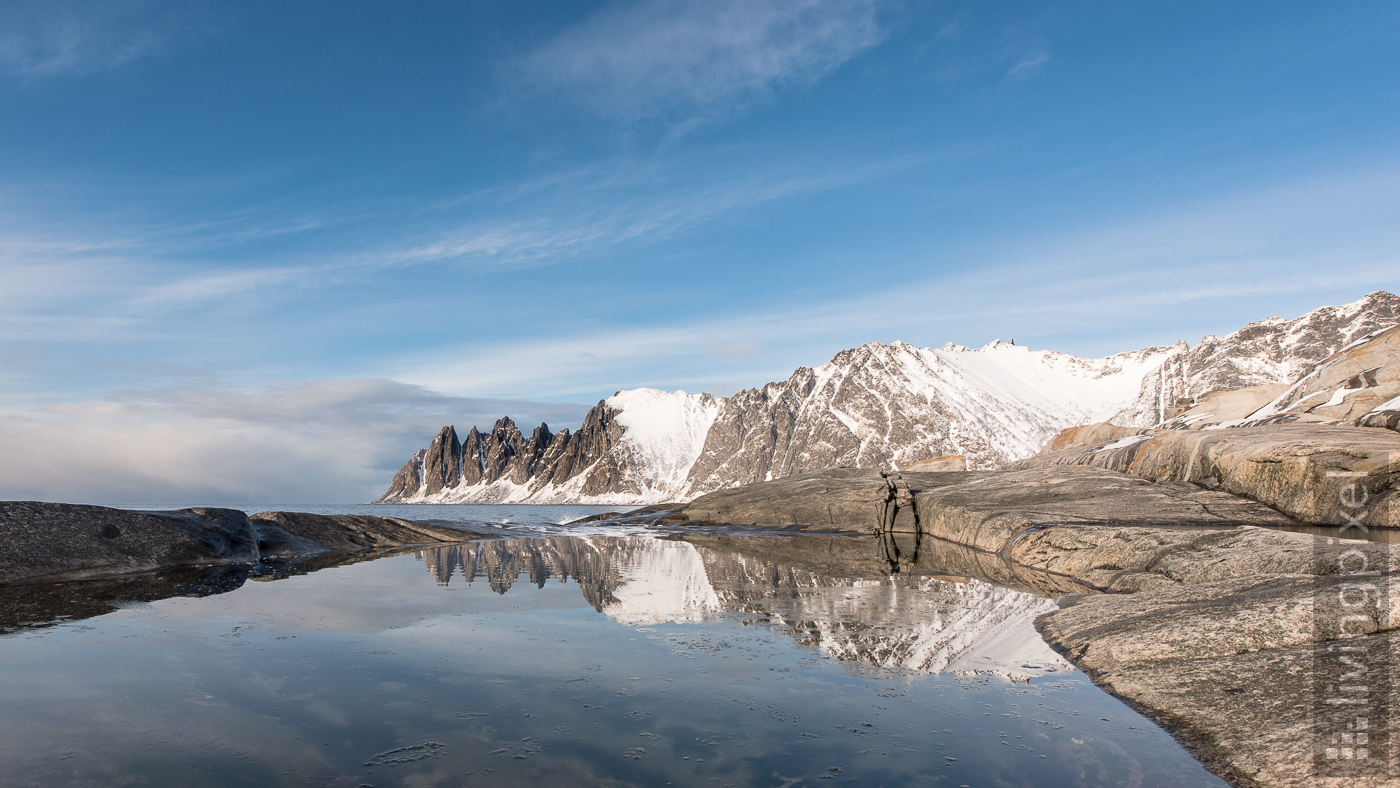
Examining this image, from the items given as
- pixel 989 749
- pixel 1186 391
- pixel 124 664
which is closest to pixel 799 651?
pixel 989 749

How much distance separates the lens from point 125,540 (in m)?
19.4

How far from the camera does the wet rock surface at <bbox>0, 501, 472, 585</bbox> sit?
682 inches

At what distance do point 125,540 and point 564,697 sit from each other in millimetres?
18029

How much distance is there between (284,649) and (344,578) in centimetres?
935

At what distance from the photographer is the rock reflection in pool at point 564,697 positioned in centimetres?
648

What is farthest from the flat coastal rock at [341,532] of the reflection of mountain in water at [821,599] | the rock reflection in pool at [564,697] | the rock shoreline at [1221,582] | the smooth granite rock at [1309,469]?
the smooth granite rock at [1309,469]

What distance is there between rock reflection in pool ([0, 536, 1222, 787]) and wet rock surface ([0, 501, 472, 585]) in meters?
5.55

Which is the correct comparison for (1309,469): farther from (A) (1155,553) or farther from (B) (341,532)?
(B) (341,532)

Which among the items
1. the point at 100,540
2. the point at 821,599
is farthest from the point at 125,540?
the point at 821,599

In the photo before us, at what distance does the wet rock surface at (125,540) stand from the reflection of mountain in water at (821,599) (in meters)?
5.60

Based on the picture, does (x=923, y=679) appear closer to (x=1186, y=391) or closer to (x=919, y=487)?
(x=919, y=487)

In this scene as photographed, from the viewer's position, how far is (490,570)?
2222 centimetres

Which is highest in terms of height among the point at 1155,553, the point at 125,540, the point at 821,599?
the point at 1155,553

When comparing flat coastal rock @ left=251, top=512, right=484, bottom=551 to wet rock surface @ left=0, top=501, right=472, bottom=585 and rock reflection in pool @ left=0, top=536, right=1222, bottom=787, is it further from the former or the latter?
rock reflection in pool @ left=0, top=536, right=1222, bottom=787
